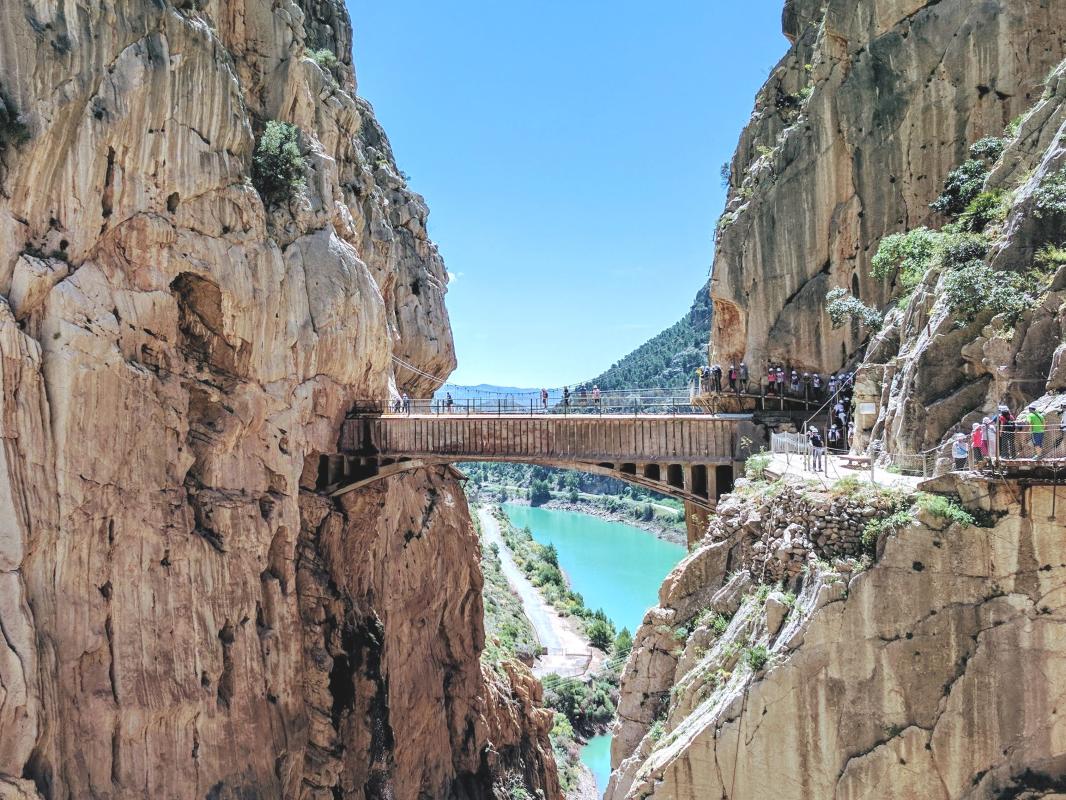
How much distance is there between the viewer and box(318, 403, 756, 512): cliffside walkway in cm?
1911

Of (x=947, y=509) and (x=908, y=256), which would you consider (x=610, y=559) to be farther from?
(x=947, y=509)

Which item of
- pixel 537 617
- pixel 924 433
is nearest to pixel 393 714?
pixel 924 433

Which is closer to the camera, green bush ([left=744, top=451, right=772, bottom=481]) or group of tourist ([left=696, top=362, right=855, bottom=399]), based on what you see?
green bush ([left=744, top=451, right=772, bottom=481])

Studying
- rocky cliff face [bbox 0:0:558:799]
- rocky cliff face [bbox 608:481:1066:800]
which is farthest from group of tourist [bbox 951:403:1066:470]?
rocky cliff face [bbox 0:0:558:799]

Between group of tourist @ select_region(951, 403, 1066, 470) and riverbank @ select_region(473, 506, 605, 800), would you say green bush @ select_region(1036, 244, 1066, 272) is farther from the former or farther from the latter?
riverbank @ select_region(473, 506, 605, 800)

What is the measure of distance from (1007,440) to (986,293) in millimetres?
2742

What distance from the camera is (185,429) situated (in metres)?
18.2

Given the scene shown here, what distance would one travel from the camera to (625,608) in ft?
237

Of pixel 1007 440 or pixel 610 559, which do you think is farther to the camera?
pixel 610 559

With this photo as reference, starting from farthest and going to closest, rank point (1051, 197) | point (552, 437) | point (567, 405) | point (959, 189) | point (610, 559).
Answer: point (610, 559) → point (567, 405) → point (552, 437) → point (959, 189) → point (1051, 197)

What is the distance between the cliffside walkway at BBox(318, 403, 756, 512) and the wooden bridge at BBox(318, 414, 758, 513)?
1.1 inches

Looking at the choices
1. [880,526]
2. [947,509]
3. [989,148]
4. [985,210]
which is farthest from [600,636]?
[947,509]

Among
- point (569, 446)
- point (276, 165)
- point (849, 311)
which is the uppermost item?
point (276, 165)

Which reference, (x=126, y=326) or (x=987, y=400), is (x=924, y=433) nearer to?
(x=987, y=400)
